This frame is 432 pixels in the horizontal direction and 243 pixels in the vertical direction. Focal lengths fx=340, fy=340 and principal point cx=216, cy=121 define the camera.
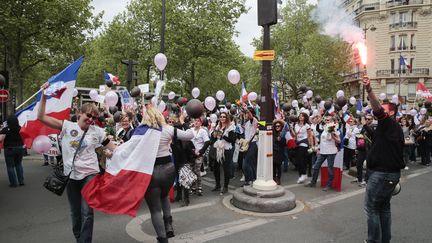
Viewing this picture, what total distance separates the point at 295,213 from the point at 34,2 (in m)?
18.2

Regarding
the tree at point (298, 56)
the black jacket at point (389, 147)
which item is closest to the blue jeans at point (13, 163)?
the black jacket at point (389, 147)

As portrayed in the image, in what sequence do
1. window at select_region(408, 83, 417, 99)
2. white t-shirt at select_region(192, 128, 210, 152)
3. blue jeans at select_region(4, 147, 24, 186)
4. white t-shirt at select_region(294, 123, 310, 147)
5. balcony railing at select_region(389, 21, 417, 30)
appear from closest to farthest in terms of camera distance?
white t-shirt at select_region(192, 128, 210, 152) → blue jeans at select_region(4, 147, 24, 186) → white t-shirt at select_region(294, 123, 310, 147) → balcony railing at select_region(389, 21, 417, 30) → window at select_region(408, 83, 417, 99)

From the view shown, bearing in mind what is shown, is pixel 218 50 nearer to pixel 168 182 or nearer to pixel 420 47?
pixel 168 182

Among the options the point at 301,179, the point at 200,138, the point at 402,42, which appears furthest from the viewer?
the point at 402,42

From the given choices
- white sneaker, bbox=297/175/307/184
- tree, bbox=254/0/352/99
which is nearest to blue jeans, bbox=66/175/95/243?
white sneaker, bbox=297/175/307/184

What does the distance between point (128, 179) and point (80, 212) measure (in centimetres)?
75

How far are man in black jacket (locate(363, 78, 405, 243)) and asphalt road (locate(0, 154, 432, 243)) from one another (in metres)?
0.70

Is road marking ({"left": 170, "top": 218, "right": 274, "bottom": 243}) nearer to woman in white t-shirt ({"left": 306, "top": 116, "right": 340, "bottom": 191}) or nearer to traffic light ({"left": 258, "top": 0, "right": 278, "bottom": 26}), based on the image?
woman in white t-shirt ({"left": 306, "top": 116, "right": 340, "bottom": 191})

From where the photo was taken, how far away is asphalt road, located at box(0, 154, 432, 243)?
473 centimetres

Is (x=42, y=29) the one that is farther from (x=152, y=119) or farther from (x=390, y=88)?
(x=390, y=88)

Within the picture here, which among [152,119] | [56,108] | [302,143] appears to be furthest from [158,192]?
[302,143]

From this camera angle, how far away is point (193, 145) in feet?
20.9

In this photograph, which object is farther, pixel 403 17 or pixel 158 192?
pixel 403 17

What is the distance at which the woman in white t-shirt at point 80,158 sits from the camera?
3.89 meters
